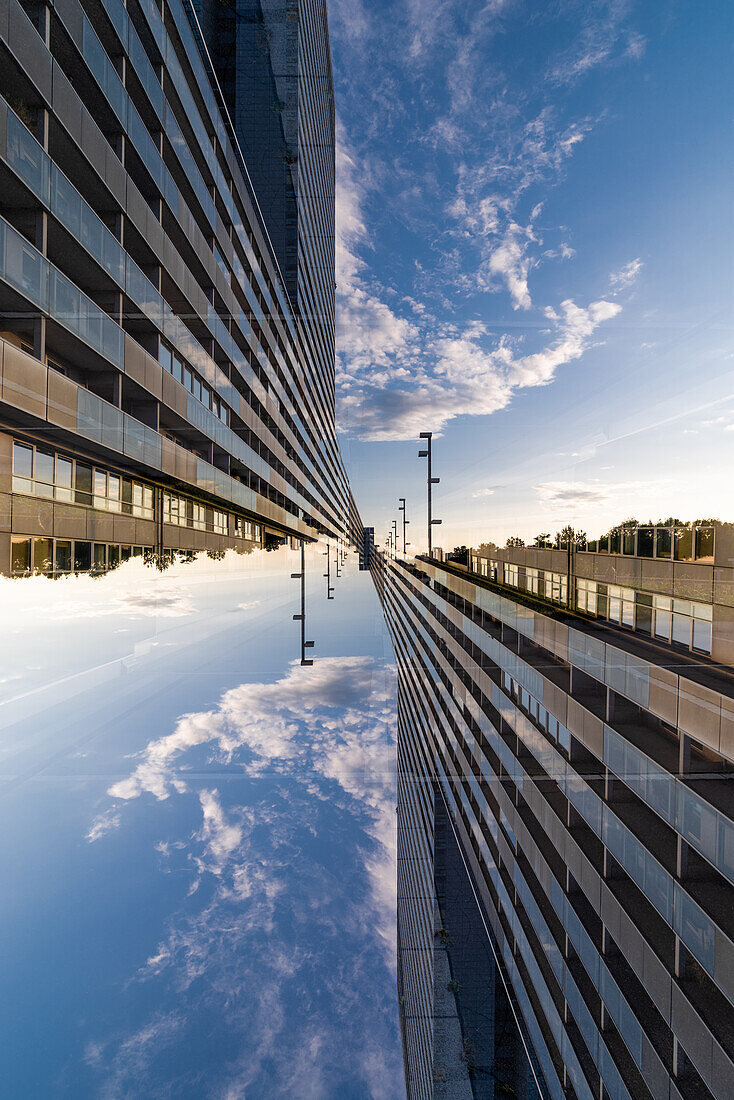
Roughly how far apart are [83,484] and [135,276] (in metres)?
2.79

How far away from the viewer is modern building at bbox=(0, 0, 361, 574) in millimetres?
3691

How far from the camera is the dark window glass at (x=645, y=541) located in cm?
558

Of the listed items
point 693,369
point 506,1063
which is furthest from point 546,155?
point 506,1063

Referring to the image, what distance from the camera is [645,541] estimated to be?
568 centimetres

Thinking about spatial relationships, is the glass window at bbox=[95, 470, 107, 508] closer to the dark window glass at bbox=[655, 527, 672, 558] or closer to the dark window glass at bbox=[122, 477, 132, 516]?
the dark window glass at bbox=[122, 477, 132, 516]

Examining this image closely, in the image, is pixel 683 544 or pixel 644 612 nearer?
pixel 683 544

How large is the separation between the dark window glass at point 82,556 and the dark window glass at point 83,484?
49cm

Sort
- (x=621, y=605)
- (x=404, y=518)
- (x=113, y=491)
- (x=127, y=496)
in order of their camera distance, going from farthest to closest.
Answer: (x=404, y=518)
(x=621, y=605)
(x=127, y=496)
(x=113, y=491)

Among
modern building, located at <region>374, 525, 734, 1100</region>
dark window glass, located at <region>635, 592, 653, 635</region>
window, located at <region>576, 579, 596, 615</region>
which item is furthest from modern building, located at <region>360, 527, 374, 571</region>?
dark window glass, located at <region>635, 592, 653, 635</region>

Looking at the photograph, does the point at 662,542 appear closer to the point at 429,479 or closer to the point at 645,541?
the point at 645,541

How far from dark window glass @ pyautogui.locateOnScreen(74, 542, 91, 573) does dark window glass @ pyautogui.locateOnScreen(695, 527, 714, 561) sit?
25.5 feet

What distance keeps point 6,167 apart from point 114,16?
376 cm

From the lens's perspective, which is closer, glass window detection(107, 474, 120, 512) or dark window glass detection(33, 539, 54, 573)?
dark window glass detection(33, 539, 54, 573)

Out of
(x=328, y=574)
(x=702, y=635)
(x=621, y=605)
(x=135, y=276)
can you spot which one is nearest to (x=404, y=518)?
Answer: (x=328, y=574)
